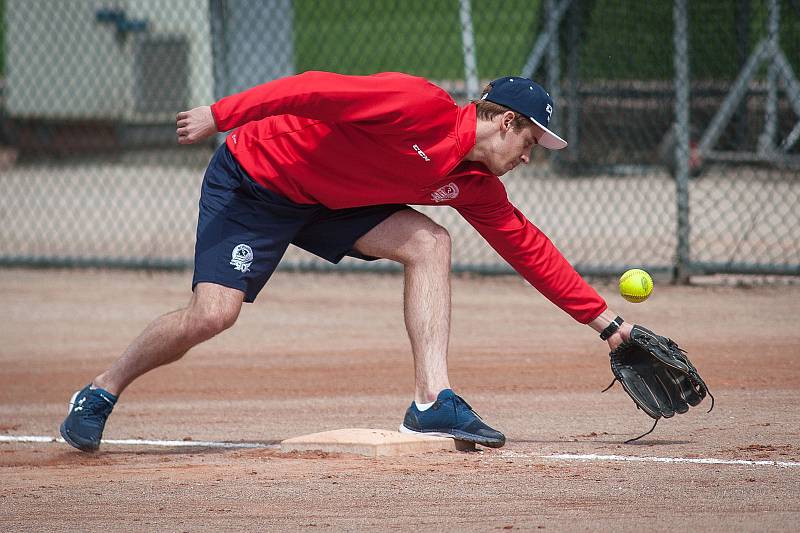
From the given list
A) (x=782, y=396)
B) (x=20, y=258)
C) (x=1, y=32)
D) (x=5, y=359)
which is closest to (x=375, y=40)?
(x=1, y=32)

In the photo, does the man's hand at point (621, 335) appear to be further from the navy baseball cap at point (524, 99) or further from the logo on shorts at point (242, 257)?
the logo on shorts at point (242, 257)

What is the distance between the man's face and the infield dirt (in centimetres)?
117

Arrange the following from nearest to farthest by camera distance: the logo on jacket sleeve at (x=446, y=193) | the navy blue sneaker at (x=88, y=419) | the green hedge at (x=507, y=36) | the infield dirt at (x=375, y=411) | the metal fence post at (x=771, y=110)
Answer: the infield dirt at (x=375, y=411) < the logo on jacket sleeve at (x=446, y=193) < the navy blue sneaker at (x=88, y=419) < the metal fence post at (x=771, y=110) < the green hedge at (x=507, y=36)

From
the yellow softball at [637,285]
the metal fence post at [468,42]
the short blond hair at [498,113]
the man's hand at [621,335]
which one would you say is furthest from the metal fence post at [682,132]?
the short blond hair at [498,113]

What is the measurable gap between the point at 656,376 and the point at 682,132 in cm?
391

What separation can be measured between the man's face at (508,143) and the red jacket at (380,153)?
10 centimetres

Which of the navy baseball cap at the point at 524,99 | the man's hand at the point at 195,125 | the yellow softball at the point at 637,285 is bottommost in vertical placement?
the yellow softball at the point at 637,285

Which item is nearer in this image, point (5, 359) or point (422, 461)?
point (422, 461)

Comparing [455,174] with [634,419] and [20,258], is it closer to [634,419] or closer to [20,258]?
[634,419]

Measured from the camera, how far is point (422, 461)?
4.64 meters

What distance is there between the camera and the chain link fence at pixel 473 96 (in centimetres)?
965

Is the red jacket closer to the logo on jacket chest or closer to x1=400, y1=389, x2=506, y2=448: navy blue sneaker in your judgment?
the logo on jacket chest

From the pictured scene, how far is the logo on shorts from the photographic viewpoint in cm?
478

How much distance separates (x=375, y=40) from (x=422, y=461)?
13.4 m
